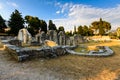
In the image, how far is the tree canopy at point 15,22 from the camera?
3325 centimetres

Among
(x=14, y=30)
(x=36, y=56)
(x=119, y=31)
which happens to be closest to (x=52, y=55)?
(x=36, y=56)

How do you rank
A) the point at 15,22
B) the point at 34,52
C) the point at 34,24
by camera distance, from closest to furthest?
the point at 34,52 < the point at 15,22 < the point at 34,24

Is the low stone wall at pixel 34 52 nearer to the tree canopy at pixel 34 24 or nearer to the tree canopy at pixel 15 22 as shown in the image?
the tree canopy at pixel 15 22

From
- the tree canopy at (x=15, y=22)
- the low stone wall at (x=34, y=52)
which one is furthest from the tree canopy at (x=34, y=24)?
the low stone wall at (x=34, y=52)

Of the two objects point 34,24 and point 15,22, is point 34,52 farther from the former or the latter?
point 34,24

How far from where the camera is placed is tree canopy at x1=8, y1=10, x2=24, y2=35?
33250 millimetres

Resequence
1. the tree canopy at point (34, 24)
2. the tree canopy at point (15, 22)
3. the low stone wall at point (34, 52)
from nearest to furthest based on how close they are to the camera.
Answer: the low stone wall at point (34, 52) → the tree canopy at point (15, 22) → the tree canopy at point (34, 24)

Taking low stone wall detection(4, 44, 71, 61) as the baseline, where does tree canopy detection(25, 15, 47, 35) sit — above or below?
above

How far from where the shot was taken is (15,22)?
34.0 meters

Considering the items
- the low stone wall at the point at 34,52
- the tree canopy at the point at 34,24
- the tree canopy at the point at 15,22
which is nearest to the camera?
the low stone wall at the point at 34,52

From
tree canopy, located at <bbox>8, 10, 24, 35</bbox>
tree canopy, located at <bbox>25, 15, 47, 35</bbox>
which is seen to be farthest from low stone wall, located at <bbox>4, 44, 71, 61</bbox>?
tree canopy, located at <bbox>25, 15, 47, 35</bbox>

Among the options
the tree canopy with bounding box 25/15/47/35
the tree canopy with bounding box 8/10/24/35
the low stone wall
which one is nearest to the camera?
the low stone wall

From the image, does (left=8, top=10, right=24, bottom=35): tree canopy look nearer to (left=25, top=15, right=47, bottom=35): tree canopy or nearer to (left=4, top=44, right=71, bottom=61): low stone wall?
(left=25, top=15, right=47, bottom=35): tree canopy

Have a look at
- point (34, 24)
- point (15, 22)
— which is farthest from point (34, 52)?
point (34, 24)
